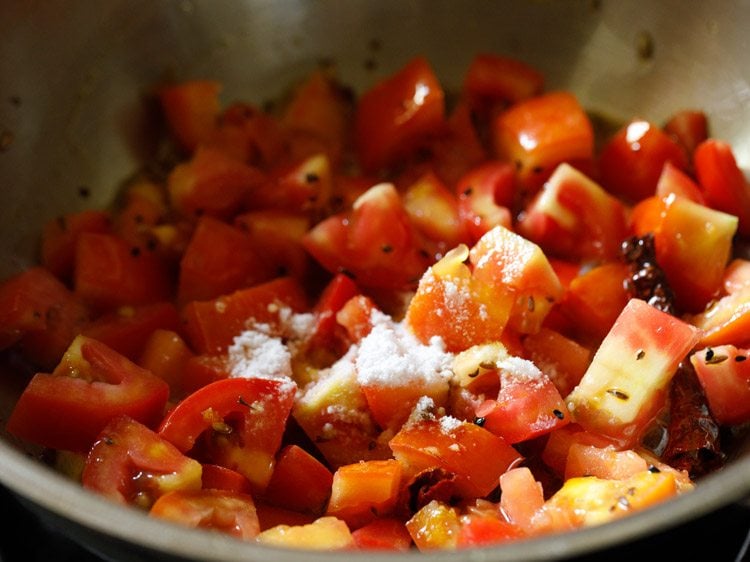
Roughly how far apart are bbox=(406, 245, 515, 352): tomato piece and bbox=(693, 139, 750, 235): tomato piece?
54 centimetres

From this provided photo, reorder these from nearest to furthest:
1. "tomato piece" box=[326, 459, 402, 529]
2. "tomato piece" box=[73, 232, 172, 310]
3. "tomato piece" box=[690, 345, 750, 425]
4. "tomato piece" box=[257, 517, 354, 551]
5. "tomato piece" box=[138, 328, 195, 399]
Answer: "tomato piece" box=[257, 517, 354, 551] → "tomato piece" box=[326, 459, 402, 529] → "tomato piece" box=[690, 345, 750, 425] → "tomato piece" box=[138, 328, 195, 399] → "tomato piece" box=[73, 232, 172, 310]

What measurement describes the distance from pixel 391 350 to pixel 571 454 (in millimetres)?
317

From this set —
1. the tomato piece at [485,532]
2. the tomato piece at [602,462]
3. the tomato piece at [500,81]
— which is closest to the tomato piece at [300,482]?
the tomato piece at [485,532]

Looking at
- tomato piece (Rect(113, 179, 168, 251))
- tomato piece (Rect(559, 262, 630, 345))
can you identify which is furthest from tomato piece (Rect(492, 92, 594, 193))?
tomato piece (Rect(113, 179, 168, 251))

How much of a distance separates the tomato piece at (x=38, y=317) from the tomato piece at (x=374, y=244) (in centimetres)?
46

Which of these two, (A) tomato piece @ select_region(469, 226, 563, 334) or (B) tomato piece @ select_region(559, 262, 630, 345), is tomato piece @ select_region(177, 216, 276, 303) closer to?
(A) tomato piece @ select_region(469, 226, 563, 334)

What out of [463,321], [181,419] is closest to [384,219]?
[463,321]

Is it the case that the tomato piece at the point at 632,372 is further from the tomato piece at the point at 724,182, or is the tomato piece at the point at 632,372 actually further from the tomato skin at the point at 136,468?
the tomato skin at the point at 136,468

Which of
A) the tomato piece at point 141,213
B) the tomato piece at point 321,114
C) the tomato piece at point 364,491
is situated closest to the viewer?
the tomato piece at point 364,491

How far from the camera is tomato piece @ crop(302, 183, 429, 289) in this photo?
1612 mm

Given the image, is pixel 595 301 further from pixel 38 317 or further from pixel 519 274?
pixel 38 317

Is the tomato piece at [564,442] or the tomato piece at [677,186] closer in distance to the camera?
the tomato piece at [564,442]

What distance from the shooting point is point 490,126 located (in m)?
1.90

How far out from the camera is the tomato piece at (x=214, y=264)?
1.64m
